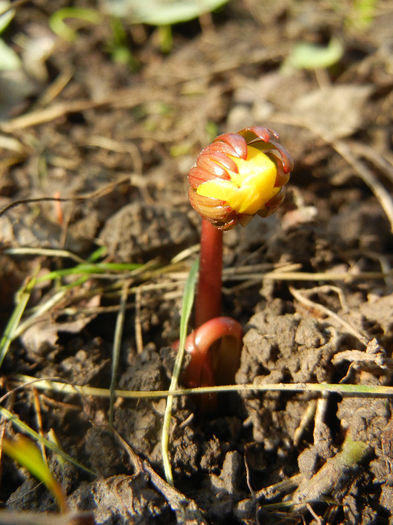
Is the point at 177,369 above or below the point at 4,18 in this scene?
below

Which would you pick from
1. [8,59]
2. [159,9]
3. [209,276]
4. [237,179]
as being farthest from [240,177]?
[159,9]

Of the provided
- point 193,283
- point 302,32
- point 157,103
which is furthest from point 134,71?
point 193,283

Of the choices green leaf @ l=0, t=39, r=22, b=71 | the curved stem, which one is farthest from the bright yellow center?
green leaf @ l=0, t=39, r=22, b=71

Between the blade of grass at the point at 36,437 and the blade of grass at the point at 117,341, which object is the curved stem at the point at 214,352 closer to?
the blade of grass at the point at 117,341

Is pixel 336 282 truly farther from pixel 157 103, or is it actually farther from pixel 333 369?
pixel 157 103

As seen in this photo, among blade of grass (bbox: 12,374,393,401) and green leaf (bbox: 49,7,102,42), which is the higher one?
green leaf (bbox: 49,7,102,42)

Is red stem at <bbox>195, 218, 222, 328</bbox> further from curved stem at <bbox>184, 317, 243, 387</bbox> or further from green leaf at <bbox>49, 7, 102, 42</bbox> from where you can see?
green leaf at <bbox>49, 7, 102, 42</bbox>

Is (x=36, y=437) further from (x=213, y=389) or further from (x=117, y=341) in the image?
(x=213, y=389)
